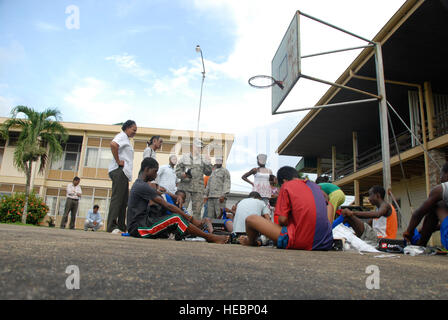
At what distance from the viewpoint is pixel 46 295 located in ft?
2.42

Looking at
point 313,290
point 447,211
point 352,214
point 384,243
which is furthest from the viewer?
point 352,214

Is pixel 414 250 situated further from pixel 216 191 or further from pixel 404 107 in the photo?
pixel 404 107

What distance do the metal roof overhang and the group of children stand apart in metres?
4.13

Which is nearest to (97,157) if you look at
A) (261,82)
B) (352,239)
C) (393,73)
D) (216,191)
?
(261,82)

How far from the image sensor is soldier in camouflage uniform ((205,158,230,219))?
A: 6938 mm

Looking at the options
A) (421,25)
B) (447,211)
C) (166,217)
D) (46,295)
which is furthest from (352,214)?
(421,25)

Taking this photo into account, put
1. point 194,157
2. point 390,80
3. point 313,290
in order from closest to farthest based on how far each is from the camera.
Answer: point 313,290 < point 194,157 < point 390,80

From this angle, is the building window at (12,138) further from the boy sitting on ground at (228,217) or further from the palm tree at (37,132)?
the boy sitting on ground at (228,217)

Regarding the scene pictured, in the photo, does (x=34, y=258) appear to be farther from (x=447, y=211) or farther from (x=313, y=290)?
(x=447, y=211)

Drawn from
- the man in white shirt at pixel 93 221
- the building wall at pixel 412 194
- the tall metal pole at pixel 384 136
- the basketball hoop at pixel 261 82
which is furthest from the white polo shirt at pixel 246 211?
the man in white shirt at pixel 93 221

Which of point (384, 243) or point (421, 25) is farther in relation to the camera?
point (421, 25)

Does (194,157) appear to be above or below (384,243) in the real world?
above
